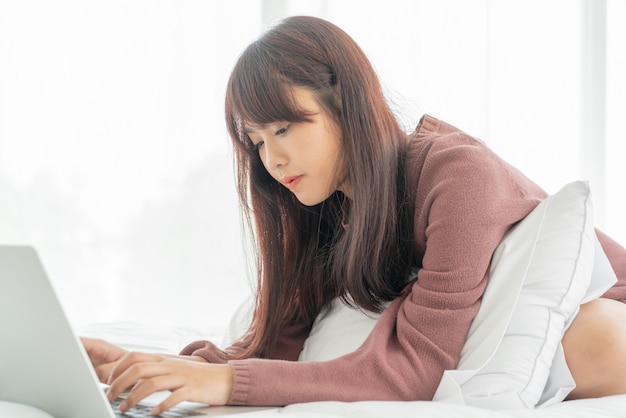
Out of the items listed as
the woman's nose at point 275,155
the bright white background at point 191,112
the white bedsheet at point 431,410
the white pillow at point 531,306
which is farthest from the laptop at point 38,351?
the bright white background at point 191,112

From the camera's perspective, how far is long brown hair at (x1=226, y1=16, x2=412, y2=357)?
4.70 feet

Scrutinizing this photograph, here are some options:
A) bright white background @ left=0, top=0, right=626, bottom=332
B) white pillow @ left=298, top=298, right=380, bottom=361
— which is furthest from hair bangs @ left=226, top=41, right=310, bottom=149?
bright white background @ left=0, top=0, right=626, bottom=332

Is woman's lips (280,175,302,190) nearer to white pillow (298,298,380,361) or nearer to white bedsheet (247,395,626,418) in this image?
white pillow (298,298,380,361)

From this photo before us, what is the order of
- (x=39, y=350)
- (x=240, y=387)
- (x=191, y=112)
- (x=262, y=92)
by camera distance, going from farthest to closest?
(x=191, y=112) → (x=262, y=92) → (x=240, y=387) → (x=39, y=350)

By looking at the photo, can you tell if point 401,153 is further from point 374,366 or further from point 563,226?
point 374,366

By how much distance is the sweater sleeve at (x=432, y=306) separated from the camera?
3.79 feet

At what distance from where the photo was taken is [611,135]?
3492mm

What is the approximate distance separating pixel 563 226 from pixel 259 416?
0.59 metres

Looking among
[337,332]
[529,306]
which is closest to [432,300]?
[529,306]

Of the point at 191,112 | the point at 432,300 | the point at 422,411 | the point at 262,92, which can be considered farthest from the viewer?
the point at 191,112

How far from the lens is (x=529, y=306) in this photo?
1.25 m

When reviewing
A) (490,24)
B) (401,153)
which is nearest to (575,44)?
(490,24)

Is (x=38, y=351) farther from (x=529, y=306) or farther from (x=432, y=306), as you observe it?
(x=529, y=306)

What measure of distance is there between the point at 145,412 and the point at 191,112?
251 centimetres
